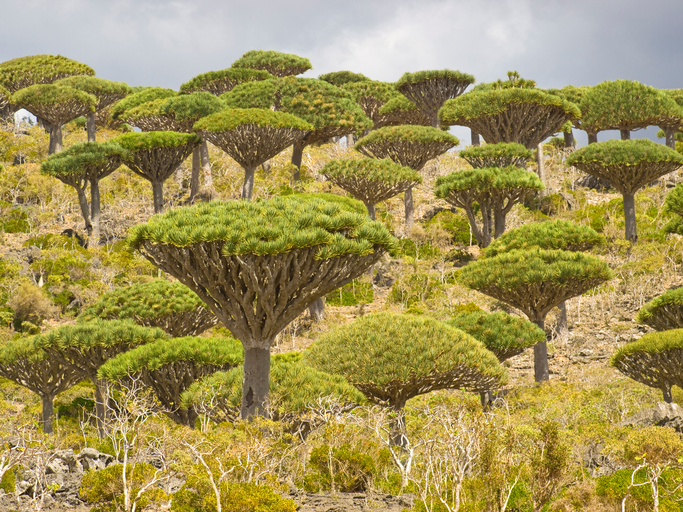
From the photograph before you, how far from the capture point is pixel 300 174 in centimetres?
3622

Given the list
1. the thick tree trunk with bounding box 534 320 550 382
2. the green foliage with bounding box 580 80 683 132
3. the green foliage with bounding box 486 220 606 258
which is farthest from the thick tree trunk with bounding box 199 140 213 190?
the green foliage with bounding box 580 80 683 132

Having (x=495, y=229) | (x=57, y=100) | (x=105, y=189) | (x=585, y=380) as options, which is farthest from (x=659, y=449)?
(x=57, y=100)

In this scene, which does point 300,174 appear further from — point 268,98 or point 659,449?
point 659,449

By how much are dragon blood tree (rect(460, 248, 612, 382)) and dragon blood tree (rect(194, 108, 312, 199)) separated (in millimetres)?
12883

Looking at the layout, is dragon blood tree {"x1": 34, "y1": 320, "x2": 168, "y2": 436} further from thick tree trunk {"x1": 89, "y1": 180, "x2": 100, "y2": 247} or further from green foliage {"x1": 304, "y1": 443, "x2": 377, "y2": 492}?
thick tree trunk {"x1": 89, "y1": 180, "x2": 100, "y2": 247}

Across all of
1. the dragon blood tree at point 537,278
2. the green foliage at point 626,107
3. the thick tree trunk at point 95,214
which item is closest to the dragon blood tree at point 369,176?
the dragon blood tree at point 537,278

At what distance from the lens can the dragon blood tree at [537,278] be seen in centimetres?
1709

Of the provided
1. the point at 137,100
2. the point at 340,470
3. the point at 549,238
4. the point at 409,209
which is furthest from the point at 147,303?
the point at 137,100

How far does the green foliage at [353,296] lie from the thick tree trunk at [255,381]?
1491 cm

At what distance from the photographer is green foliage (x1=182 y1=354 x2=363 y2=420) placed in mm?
11453

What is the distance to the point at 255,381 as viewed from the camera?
1090 centimetres

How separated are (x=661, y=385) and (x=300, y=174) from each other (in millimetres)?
23975

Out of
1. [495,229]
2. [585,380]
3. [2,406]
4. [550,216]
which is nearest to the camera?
[2,406]

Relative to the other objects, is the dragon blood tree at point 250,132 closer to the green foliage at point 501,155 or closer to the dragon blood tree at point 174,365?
the green foliage at point 501,155
